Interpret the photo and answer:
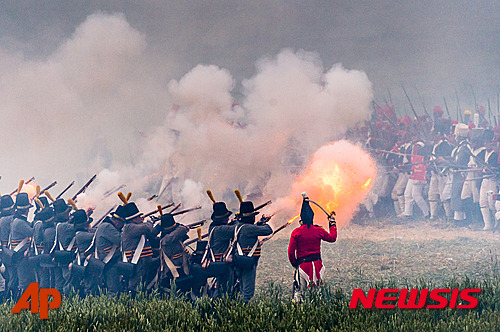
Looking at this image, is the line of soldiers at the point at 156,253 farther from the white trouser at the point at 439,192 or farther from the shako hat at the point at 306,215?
the white trouser at the point at 439,192

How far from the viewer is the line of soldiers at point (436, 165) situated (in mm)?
14453

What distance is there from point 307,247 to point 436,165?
981 centimetres

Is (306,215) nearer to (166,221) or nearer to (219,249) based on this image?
(219,249)

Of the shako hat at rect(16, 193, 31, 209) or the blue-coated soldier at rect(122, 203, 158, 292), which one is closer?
the blue-coated soldier at rect(122, 203, 158, 292)

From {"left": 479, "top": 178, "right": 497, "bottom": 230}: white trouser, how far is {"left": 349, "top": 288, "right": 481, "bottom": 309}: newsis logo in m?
8.45

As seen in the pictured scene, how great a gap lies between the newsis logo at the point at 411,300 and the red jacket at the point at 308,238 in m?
1.03

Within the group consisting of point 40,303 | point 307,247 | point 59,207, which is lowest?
point 40,303

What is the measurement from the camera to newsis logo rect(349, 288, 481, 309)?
6.52 m

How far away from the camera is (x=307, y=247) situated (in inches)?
293

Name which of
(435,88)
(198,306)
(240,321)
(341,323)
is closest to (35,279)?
(198,306)

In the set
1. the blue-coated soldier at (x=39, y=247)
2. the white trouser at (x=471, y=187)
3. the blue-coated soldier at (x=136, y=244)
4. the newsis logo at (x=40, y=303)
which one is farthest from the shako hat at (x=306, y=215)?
the white trouser at (x=471, y=187)

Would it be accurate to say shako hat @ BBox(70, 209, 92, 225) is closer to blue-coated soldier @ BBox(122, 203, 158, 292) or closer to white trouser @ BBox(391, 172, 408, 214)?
blue-coated soldier @ BBox(122, 203, 158, 292)

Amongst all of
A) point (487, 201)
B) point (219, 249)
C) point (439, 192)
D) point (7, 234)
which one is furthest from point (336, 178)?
point (7, 234)

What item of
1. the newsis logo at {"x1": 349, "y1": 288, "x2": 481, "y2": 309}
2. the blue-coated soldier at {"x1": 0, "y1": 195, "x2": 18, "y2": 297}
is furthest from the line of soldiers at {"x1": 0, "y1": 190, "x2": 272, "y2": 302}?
the newsis logo at {"x1": 349, "y1": 288, "x2": 481, "y2": 309}
